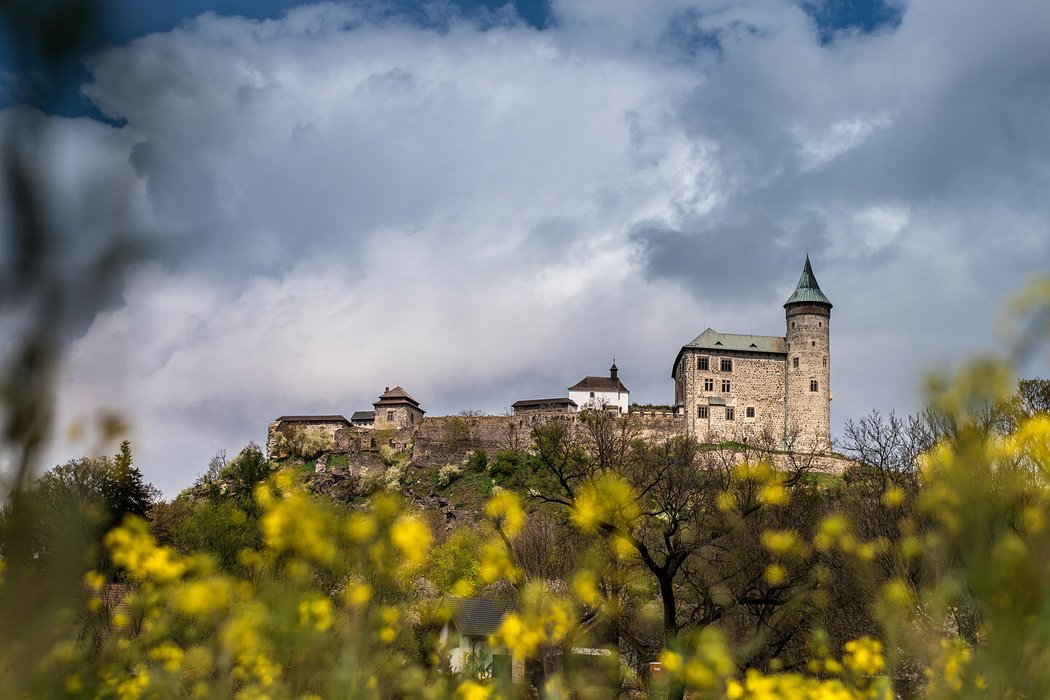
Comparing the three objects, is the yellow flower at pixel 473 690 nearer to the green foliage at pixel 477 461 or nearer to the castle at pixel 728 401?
the green foliage at pixel 477 461

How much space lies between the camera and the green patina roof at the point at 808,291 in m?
82.4

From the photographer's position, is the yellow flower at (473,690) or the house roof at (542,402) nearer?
the yellow flower at (473,690)

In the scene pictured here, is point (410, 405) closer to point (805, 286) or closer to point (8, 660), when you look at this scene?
point (805, 286)

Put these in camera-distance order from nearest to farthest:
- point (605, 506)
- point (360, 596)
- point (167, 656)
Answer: point (360, 596) → point (167, 656) → point (605, 506)

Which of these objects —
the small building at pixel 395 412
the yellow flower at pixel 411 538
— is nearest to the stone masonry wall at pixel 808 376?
the small building at pixel 395 412

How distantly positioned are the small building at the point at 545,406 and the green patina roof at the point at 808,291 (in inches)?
904

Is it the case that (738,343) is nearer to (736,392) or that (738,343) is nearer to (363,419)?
(736,392)

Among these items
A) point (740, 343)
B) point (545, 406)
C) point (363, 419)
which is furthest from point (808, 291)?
point (363, 419)

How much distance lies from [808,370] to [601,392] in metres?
19.1

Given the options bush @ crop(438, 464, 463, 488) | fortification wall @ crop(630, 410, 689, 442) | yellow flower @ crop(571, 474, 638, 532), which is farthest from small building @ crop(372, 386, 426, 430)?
yellow flower @ crop(571, 474, 638, 532)

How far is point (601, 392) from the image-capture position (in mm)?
83750

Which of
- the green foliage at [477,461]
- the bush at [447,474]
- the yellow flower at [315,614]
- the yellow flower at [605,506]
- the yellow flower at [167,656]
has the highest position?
the green foliage at [477,461]

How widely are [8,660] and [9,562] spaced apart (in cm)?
23

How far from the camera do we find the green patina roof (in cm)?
8244
